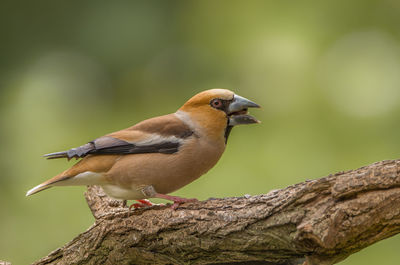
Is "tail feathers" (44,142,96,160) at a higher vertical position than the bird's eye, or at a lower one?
lower

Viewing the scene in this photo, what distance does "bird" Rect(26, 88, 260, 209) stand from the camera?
421 centimetres

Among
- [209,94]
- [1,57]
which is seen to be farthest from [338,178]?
[1,57]

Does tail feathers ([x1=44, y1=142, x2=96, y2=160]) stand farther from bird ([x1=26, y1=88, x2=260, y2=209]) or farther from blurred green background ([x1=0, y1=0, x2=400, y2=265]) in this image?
blurred green background ([x1=0, y1=0, x2=400, y2=265])

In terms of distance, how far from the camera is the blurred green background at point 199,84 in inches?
237

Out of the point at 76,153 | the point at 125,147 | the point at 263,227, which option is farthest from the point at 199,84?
the point at 263,227

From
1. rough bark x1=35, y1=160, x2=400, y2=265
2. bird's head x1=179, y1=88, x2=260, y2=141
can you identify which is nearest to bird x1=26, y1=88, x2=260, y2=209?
bird's head x1=179, y1=88, x2=260, y2=141

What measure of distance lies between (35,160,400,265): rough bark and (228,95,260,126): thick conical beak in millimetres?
825

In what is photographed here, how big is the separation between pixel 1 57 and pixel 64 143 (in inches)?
117

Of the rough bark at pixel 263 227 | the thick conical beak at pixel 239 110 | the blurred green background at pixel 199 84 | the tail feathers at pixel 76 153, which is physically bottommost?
the rough bark at pixel 263 227

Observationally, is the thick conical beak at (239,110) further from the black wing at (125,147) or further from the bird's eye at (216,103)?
the black wing at (125,147)

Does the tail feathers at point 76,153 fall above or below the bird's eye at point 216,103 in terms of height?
below

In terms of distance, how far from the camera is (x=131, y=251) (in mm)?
3924

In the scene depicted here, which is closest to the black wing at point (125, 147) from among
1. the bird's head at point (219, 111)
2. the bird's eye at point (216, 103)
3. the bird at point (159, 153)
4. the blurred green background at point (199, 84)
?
the bird at point (159, 153)

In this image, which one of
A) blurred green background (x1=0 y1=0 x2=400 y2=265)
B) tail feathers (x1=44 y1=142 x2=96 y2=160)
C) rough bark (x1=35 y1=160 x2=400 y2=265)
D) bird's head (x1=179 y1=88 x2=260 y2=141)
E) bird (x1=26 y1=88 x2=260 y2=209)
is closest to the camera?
rough bark (x1=35 y1=160 x2=400 y2=265)
